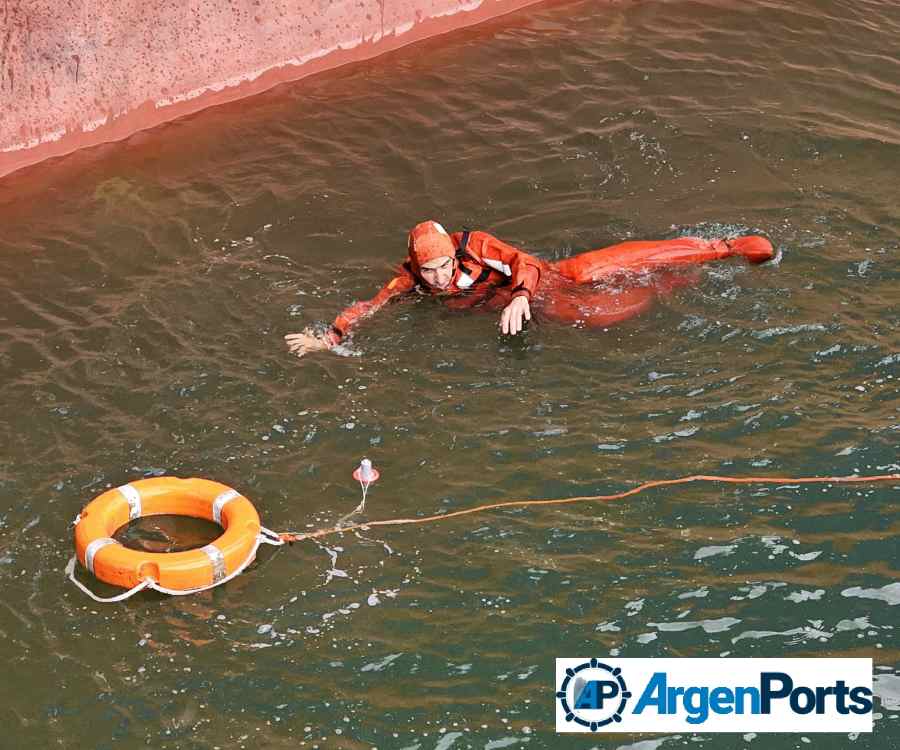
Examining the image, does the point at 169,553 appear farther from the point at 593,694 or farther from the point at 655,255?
the point at 655,255

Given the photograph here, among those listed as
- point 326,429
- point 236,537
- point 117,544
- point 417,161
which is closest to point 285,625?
point 236,537

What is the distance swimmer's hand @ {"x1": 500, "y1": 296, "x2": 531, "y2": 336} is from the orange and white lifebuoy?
7.08 ft

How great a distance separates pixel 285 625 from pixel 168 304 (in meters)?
3.35

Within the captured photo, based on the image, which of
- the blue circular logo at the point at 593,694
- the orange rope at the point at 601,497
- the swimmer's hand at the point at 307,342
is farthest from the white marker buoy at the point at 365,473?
the blue circular logo at the point at 593,694

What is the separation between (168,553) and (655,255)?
13.5 ft

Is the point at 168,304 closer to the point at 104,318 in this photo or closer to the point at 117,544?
the point at 104,318

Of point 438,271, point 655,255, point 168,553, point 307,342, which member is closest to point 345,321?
point 307,342

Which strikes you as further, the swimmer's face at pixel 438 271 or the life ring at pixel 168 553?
the swimmer's face at pixel 438 271

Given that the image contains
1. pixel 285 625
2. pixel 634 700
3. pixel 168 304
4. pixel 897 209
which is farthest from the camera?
pixel 897 209

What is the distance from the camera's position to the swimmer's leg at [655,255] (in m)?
9.01

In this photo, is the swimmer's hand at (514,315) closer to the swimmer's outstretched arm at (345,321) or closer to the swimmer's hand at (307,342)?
the swimmer's outstretched arm at (345,321)

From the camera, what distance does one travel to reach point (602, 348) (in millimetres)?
8531

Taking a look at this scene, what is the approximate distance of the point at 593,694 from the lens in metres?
6.06

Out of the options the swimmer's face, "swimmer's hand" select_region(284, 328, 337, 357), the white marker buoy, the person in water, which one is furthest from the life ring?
the swimmer's face
